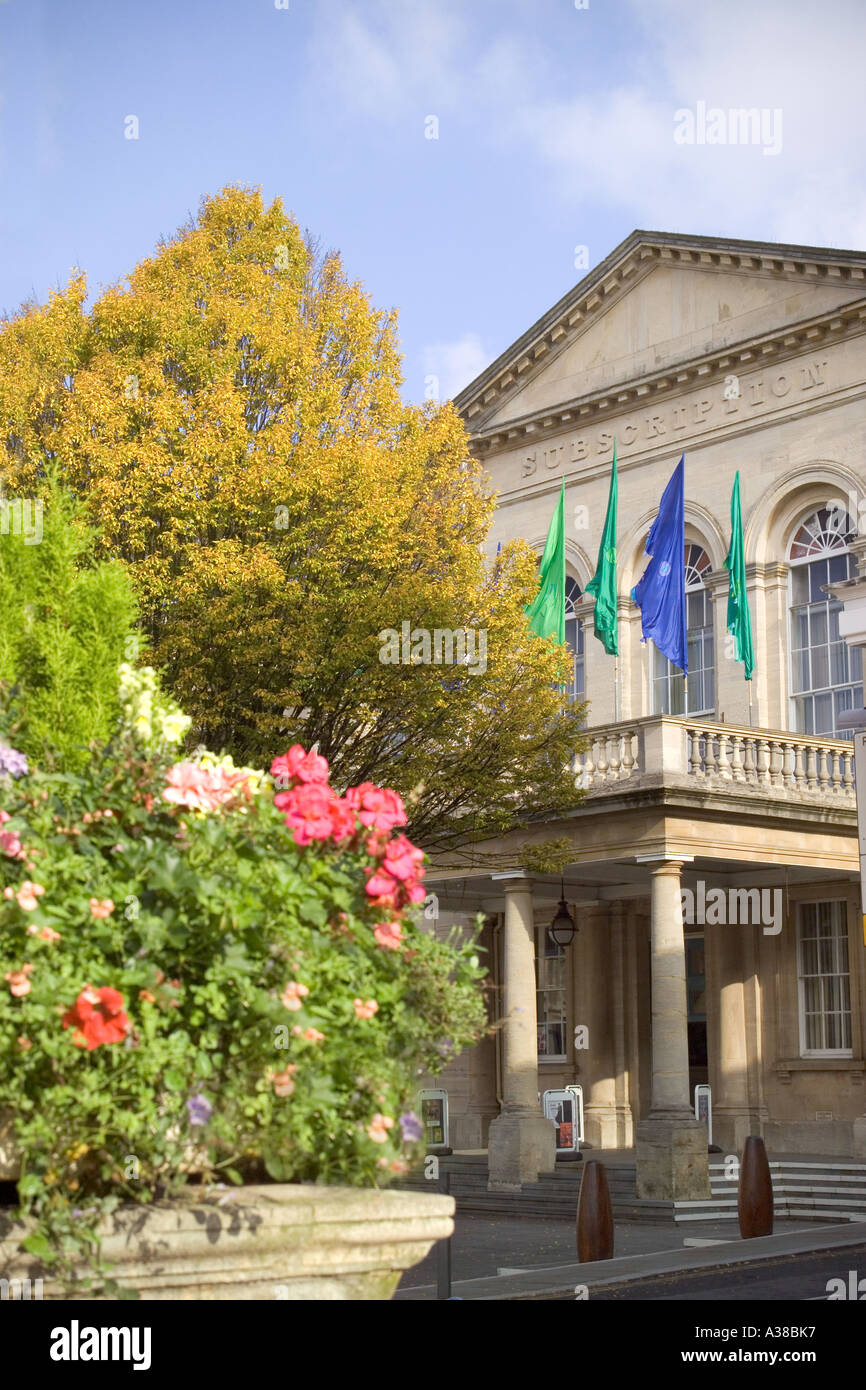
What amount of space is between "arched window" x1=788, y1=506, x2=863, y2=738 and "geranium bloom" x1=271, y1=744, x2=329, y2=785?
71.4 feet

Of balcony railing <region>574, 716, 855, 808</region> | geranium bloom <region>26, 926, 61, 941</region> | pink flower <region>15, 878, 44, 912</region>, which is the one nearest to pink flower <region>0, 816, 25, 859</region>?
pink flower <region>15, 878, 44, 912</region>

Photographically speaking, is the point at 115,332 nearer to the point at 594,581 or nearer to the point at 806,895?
the point at 594,581

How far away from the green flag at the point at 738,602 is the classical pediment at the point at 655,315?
11.4 feet

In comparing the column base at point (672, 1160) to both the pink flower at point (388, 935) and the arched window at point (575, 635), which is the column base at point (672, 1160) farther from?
the pink flower at point (388, 935)

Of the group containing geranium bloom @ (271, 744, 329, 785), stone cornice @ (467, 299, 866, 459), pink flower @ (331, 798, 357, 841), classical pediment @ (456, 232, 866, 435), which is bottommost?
pink flower @ (331, 798, 357, 841)

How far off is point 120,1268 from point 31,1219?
11.4 inches

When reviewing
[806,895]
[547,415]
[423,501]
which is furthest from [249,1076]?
[547,415]

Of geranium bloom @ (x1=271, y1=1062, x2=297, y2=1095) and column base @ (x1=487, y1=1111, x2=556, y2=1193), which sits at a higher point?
geranium bloom @ (x1=271, y1=1062, x2=297, y2=1095)

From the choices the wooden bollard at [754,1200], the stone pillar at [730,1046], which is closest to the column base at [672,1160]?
the wooden bollard at [754,1200]

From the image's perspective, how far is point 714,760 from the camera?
2364cm

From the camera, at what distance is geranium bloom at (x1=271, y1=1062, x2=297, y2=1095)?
4930mm

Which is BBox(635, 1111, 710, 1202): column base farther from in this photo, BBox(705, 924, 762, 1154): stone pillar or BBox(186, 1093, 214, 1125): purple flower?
BBox(186, 1093, 214, 1125): purple flower

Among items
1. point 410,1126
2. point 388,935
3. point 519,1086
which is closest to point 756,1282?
point 519,1086

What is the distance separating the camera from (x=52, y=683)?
6750 mm
